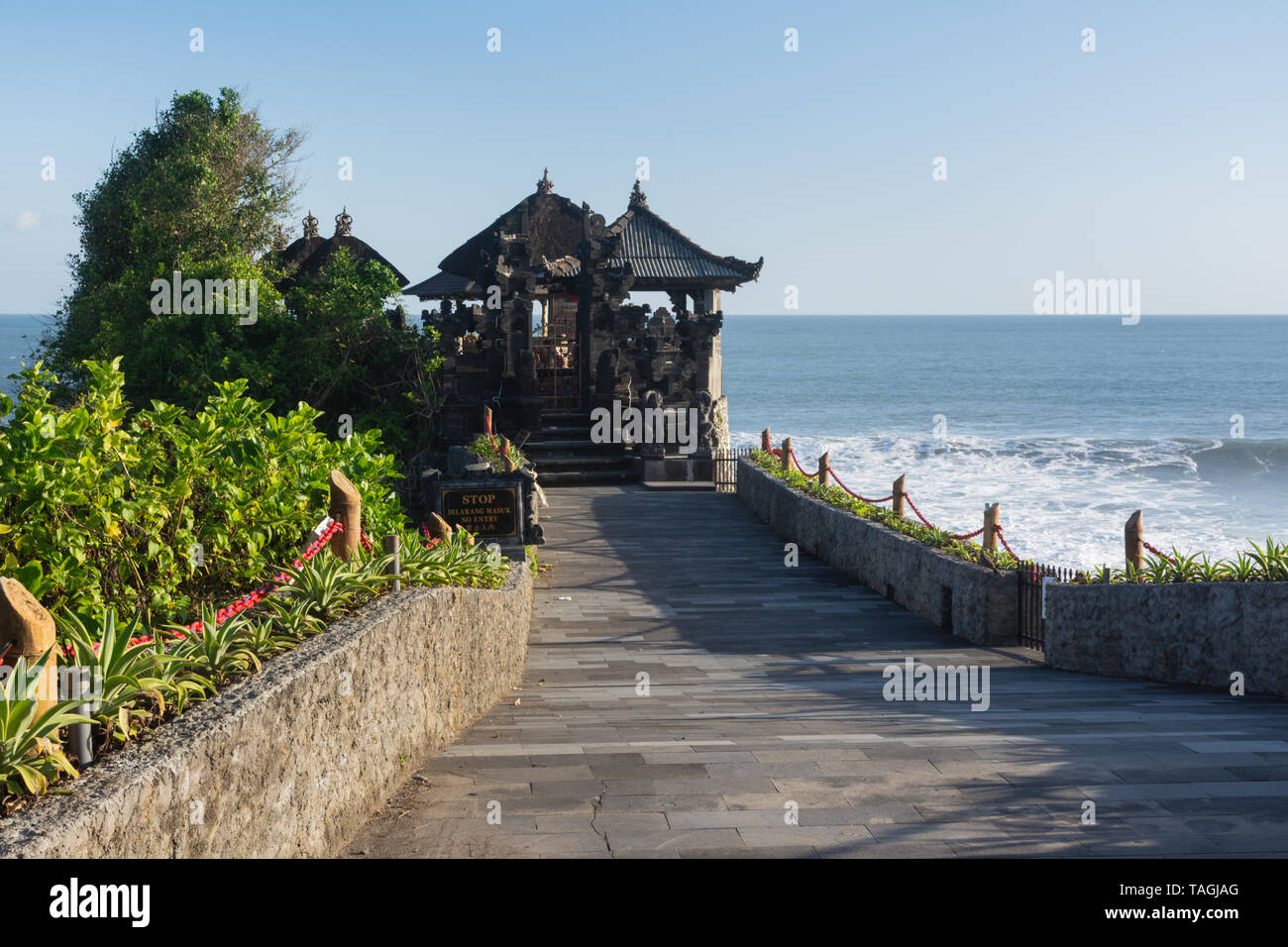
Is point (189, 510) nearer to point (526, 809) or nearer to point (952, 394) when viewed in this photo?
point (526, 809)

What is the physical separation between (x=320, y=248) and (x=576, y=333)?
341 inches

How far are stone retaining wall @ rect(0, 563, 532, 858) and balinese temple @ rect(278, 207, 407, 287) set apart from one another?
92.9ft

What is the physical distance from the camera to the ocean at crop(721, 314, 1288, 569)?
146ft

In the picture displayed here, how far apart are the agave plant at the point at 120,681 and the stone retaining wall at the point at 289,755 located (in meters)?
0.12

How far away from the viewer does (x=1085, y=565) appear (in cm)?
3381

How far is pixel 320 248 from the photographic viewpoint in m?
35.1

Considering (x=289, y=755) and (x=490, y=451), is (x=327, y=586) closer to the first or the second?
(x=289, y=755)

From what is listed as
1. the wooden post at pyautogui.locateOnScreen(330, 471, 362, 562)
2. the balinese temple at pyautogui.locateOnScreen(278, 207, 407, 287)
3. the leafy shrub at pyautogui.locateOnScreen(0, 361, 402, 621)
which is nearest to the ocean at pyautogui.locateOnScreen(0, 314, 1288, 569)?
the leafy shrub at pyautogui.locateOnScreen(0, 361, 402, 621)

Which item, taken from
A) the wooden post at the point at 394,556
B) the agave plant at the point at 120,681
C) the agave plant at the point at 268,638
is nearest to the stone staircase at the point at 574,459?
the wooden post at the point at 394,556

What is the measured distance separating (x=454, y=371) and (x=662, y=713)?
21051 millimetres

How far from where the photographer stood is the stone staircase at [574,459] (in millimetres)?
26250

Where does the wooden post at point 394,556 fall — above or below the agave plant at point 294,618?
above

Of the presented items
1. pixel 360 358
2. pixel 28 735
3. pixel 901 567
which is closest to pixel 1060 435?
pixel 360 358

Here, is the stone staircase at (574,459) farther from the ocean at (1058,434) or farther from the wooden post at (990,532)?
the wooden post at (990,532)
